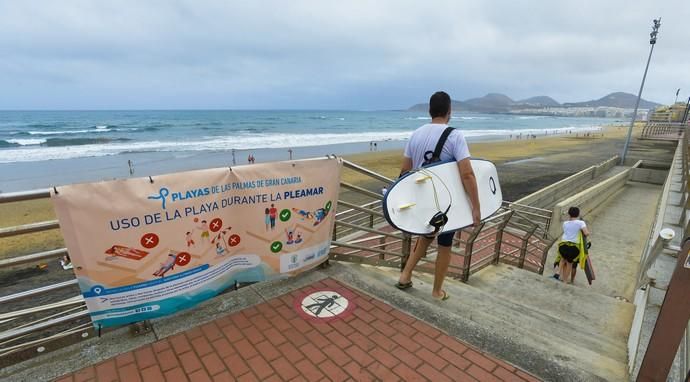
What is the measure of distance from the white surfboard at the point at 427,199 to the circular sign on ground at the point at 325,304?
0.90 m

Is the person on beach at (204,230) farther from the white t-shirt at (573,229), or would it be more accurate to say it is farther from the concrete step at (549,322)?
the white t-shirt at (573,229)

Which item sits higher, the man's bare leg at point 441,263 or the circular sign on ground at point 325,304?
the man's bare leg at point 441,263

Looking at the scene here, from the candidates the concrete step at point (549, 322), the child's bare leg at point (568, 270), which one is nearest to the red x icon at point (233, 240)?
the concrete step at point (549, 322)

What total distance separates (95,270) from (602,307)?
6.04 m

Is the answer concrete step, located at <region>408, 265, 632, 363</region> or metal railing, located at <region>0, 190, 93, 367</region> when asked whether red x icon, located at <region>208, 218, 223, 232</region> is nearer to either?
metal railing, located at <region>0, 190, 93, 367</region>

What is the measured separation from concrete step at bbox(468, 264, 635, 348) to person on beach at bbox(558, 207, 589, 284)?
145 cm

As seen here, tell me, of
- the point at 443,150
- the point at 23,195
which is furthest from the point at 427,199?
the point at 23,195

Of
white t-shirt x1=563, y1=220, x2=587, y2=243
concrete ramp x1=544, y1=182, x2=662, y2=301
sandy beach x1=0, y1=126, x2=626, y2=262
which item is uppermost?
white t-shirt x1=563, y1=220, x2=587, y2=243

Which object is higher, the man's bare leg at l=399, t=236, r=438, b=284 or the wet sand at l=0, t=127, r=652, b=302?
the man's bare leg at l=399, t=236, r=438, b=284

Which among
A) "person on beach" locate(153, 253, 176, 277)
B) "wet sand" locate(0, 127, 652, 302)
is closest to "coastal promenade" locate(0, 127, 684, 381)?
"person on beach" locate(153, 253, 176, 277)

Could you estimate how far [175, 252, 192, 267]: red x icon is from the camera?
101 inches

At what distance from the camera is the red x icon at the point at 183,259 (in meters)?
2.56

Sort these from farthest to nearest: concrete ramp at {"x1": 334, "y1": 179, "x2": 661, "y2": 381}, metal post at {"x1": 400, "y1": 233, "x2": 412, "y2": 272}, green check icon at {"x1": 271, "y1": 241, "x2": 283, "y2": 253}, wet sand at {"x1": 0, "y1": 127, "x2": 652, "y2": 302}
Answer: wet sand at {"x1": 0, "y1": 127, "x2": 652, "y2": 302}
metal post at {"x1": 400, "y1": 233, "x2": 412, "y2": 272}
green check icon at {"x1": 271, "y1": 241, "x2": 283, "y2": 253}
concrete ramp at {"x1": 334, "y1": 179, "x2": 661, "y2": 381}

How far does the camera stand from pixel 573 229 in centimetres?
639
